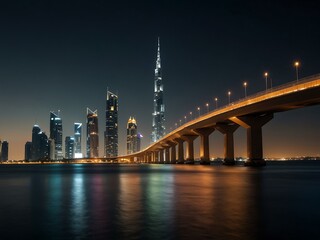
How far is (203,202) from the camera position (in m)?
21.9

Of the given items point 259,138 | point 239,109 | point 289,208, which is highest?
point 239,109

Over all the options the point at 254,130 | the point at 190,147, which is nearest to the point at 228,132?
the point at 254,130

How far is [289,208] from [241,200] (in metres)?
3.64

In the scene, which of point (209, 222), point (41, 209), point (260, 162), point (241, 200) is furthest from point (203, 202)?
point (260, 162)

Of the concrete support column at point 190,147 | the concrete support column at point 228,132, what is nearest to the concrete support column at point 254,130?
the concrete support column at point 228,132

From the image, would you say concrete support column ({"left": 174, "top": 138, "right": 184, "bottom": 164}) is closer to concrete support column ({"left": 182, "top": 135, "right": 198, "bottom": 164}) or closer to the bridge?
concrete support column ({"left": 182, "top": 135, "right": 198, "bottom": 164})

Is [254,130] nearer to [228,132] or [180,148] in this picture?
[228,132]

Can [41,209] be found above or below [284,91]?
below

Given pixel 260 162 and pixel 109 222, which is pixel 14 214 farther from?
pixel 260 162

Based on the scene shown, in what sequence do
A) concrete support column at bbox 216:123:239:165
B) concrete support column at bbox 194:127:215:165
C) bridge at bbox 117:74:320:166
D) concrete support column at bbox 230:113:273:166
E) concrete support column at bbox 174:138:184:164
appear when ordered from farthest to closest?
concrete support column at bbox 174:138:184:164, concrete support column at bbox 194:127:215:165, concrete support column at bbox 216:123:239:165, concrete support column at bbox 230:113:273:166, bridge at bbox 117:74:320:166

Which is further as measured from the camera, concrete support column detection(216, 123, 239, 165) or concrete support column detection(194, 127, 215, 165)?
concrete support column detection(194, 127, 215, 165)

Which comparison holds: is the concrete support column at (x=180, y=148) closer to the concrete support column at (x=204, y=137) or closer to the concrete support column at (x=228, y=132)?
the concrete support column at (x=204, y=137)

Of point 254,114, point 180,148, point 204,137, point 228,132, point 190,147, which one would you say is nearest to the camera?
point 254,114

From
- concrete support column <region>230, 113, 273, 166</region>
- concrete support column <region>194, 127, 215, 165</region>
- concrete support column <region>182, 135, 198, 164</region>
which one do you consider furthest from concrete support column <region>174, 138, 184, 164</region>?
concrete support column <region>230, 113, 273, 166</region>
